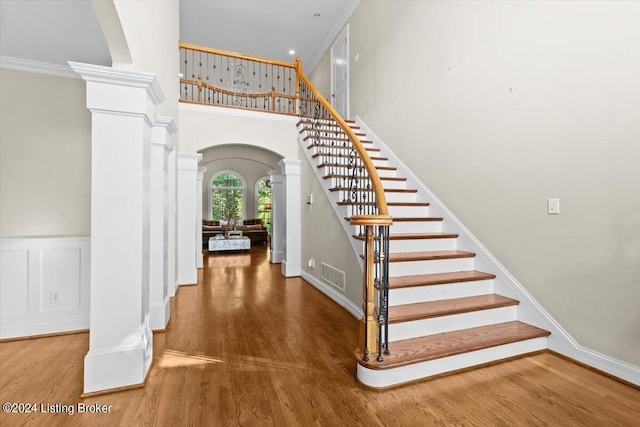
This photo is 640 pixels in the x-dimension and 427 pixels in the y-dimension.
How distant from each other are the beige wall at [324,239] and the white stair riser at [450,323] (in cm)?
84

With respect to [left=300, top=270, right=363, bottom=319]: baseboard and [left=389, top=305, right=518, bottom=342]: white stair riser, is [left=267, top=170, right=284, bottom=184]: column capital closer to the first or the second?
[left=300, top=270, right=363, bottom=319]: baseboard

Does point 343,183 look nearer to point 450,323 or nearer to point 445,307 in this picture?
point 445,307

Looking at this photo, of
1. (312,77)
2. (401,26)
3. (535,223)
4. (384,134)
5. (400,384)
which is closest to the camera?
(400,384)

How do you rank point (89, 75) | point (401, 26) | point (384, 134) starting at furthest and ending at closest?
1. point (384, 134)
2. point (401, 26)
3. point (89, 75)

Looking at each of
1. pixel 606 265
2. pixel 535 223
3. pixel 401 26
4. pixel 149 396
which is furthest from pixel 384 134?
pixel 149 396

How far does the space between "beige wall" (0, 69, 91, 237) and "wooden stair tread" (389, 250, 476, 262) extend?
10.7 feet

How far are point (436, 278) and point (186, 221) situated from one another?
11.9ft

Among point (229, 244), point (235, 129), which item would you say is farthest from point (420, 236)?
point (229, 244)

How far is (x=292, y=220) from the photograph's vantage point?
5.23 m

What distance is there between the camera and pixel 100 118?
192 centimetres

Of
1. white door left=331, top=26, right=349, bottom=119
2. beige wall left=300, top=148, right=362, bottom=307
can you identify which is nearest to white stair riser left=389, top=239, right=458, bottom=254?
beige wall left=300, top=148, right=362, bottom=307

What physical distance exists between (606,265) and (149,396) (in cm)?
313

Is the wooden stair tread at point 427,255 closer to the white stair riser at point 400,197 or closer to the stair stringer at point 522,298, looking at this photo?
the stair stringer at point 522,298

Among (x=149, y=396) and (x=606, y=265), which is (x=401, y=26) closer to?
(x=606, y=265)
